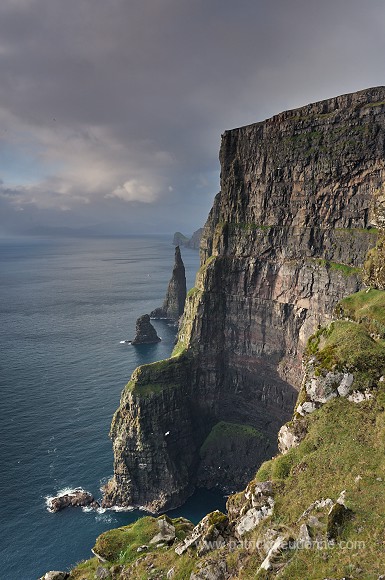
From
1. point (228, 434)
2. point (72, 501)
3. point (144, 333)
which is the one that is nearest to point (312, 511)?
point (72, 501)

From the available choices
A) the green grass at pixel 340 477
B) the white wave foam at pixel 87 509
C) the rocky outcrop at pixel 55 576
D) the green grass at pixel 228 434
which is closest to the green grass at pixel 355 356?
the green grass at pixel 340 477

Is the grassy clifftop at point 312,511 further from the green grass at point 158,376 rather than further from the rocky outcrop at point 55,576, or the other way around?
the green grass at point 158,376

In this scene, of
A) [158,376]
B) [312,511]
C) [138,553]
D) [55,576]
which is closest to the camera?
[312,511]

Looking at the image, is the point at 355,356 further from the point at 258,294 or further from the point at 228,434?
the point at 228,434

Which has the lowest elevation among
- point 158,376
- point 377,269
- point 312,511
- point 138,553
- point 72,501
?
point 72,501

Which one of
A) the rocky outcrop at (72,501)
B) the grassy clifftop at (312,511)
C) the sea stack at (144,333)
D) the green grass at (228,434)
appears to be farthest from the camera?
the sea stack at (144,333)

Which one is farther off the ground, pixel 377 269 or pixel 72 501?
pixel 377 269

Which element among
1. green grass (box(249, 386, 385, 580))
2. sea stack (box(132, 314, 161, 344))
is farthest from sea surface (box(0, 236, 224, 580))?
green grass (box(249, 386, 385, 580))
